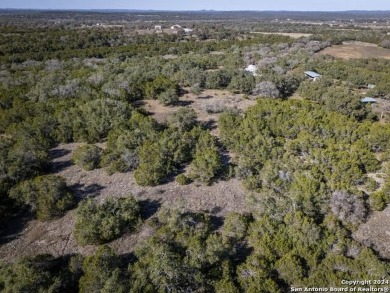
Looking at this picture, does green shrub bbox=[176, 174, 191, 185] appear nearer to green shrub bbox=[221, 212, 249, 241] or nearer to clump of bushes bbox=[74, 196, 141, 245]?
clump of bushes bbox=[74, 196, 141, 245]

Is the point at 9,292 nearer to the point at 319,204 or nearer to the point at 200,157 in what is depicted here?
the point at 200,157

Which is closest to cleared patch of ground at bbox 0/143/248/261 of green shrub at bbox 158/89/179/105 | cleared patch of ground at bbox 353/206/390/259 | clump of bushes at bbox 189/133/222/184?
clump of bushes at bbox 189/133/222/184

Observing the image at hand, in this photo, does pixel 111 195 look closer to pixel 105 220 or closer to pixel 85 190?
pixel 85 190

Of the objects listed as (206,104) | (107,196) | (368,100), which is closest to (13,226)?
(107,196)

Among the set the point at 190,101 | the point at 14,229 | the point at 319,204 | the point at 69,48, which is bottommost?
the point at 14,229

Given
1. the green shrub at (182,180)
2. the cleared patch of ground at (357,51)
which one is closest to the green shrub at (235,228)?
the green shrub at (182,180)

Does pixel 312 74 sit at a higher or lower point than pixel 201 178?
higher

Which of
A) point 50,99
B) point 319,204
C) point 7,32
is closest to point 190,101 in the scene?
point 50,99
